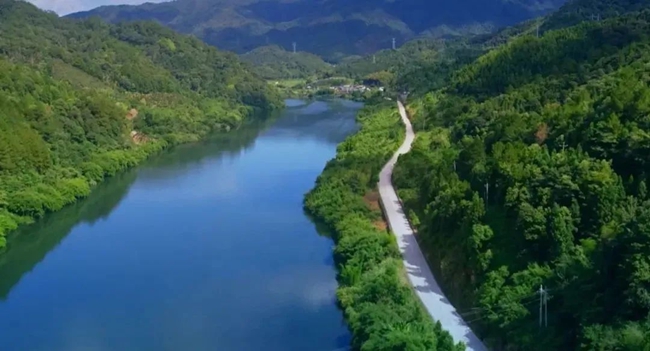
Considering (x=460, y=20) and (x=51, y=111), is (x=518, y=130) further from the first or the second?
(x=460, y=20)

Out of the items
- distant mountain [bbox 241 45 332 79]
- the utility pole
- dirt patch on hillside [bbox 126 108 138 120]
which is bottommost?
the utility pole

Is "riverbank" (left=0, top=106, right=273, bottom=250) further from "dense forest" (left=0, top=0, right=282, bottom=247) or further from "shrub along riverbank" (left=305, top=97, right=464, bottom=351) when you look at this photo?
"shrub along riverbank" (left=305, top=97, right=464, bottom=351)

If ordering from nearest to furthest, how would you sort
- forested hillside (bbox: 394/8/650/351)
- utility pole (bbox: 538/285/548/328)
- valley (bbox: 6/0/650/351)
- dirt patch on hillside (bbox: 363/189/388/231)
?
forested hillside (bbox: 394/8/650/351) → utility pole (bbox: 538/285/548/328) → valley (bbox: 6/0/650/351) → dirt patch on hillside (bbox: 363/189/388/231)

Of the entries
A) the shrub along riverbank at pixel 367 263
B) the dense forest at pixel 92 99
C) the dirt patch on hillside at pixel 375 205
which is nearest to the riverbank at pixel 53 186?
the dense forest at pixel 92 99

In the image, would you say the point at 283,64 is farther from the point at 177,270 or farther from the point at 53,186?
the point at 177,270

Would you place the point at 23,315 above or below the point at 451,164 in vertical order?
below

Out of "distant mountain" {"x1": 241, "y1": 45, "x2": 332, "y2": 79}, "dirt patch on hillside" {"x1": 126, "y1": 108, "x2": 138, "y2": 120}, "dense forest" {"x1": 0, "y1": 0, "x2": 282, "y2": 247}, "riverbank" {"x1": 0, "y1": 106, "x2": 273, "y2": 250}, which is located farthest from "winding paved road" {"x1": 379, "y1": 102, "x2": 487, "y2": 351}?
"distant mountain" {"x1": 241, "y1": 45, "x2": 332, "y2": 79}

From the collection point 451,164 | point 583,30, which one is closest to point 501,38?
point 583,30
